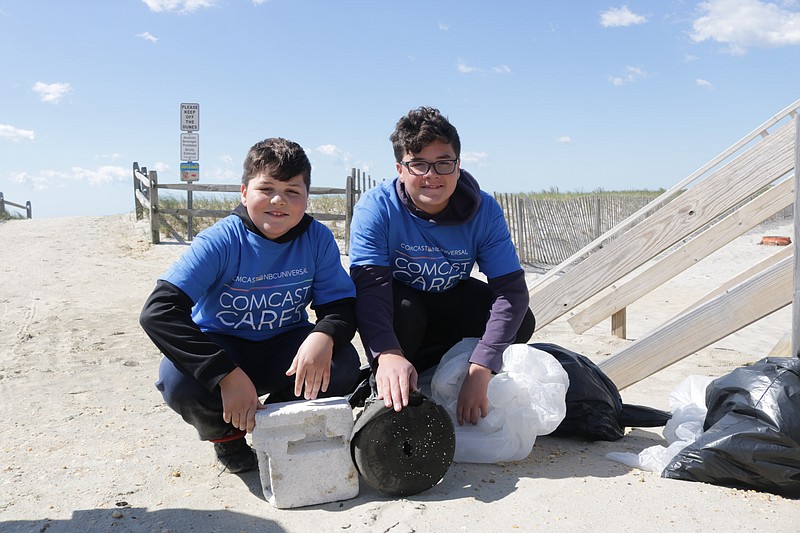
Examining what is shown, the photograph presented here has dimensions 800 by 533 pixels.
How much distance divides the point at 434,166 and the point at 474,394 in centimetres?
94

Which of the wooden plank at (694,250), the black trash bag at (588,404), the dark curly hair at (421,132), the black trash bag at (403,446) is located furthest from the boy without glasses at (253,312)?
the wooden plank at (694,250)

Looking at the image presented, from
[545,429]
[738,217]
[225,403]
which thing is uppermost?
[738,217]

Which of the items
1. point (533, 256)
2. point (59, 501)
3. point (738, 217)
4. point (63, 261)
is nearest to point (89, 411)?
point (59, 501)

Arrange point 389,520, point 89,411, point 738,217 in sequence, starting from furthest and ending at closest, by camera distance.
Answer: point 738,217 < point 89,411 < point 389,520

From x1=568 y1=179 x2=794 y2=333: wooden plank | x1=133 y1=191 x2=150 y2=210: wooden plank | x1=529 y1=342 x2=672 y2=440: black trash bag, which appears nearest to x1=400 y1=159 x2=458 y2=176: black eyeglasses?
x1=529 y1=342 x2=672 y2=440: black trash bag

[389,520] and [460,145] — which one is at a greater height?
[460,145]

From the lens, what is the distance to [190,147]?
460 inches

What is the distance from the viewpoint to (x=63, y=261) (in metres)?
10.2

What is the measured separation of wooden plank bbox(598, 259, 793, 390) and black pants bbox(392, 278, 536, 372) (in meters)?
0.53

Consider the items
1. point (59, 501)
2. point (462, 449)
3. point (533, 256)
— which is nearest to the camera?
point (59, 501)

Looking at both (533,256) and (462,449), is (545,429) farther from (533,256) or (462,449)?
(533,256)

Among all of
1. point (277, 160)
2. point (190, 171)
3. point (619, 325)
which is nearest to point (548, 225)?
point (190, 171)

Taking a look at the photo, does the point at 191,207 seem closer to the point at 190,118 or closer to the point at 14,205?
the point at 190,118

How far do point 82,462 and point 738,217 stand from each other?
13.8 feet
